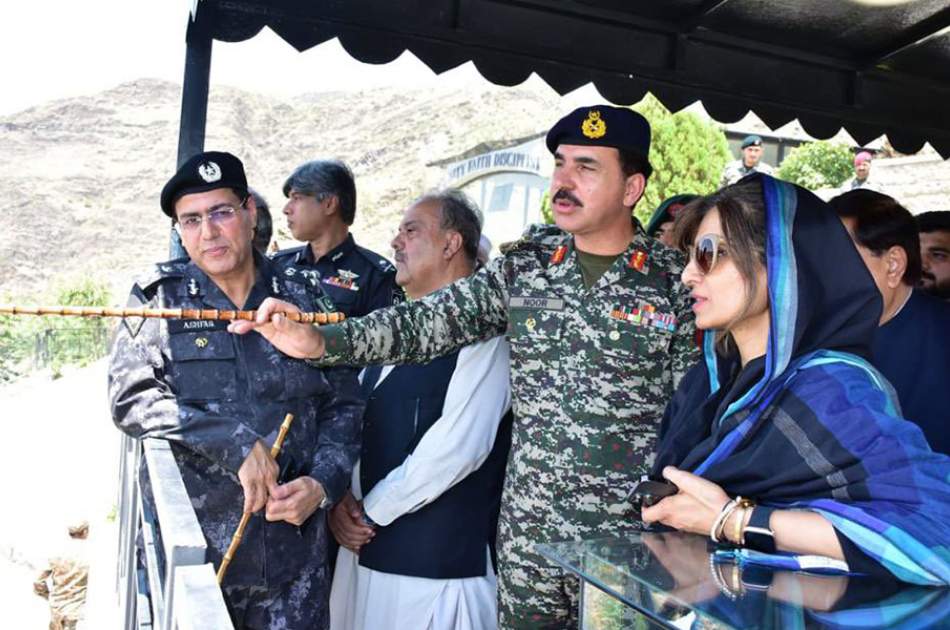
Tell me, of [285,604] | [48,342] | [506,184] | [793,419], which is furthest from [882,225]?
[506,184]

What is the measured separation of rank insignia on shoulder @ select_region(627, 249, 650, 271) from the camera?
2811mm

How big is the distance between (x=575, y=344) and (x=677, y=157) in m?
21.1

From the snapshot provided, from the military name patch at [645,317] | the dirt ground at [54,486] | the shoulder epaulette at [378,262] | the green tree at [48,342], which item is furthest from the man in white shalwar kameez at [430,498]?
the green tree at [48,342]

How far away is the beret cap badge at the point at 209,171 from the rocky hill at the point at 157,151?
3697 centimetres

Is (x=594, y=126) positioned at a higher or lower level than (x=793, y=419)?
higher

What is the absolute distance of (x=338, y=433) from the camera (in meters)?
2.94

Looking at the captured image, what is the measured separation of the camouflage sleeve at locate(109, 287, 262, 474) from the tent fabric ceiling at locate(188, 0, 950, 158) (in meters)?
1.40

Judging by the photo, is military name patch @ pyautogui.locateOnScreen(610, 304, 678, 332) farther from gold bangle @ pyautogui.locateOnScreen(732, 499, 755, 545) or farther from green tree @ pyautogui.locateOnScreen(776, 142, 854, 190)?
green tree @ pyautogui.locateOnScreen(776, 142, 854, 190)

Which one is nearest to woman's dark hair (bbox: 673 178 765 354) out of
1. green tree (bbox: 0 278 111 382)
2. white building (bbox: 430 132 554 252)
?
green tree (bbox: 0 278 111 382)

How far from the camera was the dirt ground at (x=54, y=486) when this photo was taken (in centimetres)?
667

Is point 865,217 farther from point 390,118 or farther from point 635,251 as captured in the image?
point 390,118

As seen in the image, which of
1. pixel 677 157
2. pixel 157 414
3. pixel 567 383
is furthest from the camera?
pixel 677 157

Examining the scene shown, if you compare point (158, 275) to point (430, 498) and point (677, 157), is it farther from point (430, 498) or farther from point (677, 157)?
point (677, 157)

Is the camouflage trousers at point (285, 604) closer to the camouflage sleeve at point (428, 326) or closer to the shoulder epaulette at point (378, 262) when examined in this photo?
the camouflage sleeve at point (428, 326)
